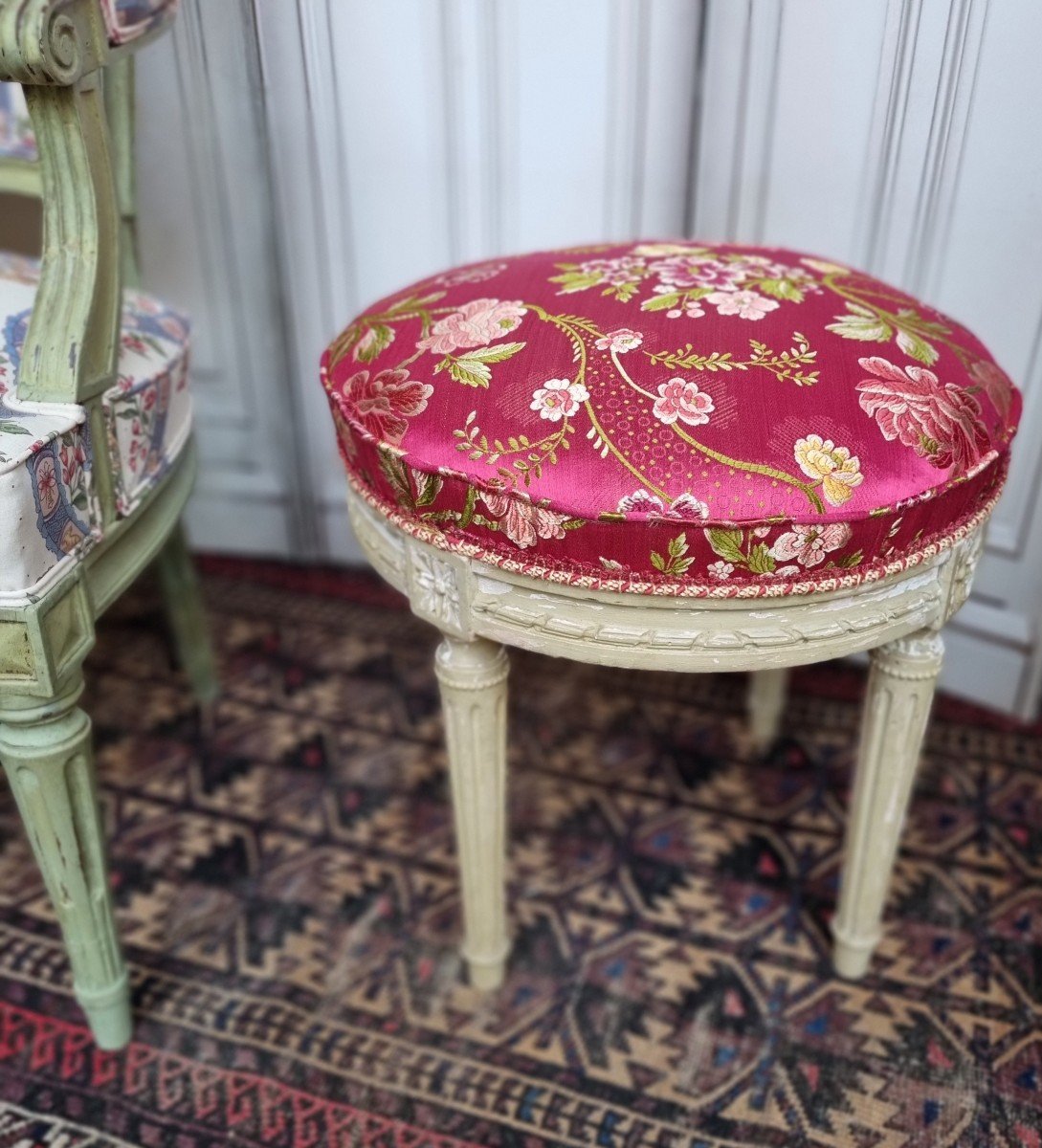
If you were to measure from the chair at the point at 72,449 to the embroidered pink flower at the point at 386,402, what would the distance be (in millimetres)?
180

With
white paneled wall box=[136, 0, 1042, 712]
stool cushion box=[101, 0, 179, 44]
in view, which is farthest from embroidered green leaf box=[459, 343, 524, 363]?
white paneled wall box=[136, 0, 1042, 712]

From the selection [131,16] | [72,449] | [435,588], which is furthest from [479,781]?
[131,16]

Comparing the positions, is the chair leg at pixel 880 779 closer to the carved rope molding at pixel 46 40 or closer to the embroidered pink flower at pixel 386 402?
the embroidered pink flower at pixel 386 402

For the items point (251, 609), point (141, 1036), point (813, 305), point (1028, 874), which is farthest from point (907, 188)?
point (141, 1036)

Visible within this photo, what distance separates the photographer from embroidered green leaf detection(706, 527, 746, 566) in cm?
69

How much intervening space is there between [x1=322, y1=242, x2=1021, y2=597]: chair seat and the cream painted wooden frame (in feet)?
0.10

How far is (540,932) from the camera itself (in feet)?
3.54

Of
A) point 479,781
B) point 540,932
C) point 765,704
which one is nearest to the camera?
point 479,781

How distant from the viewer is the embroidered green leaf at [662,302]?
802 mm

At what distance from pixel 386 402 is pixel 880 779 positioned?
1.59 feet

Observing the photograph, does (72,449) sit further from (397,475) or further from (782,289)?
(782,289)

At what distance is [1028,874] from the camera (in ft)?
3.72

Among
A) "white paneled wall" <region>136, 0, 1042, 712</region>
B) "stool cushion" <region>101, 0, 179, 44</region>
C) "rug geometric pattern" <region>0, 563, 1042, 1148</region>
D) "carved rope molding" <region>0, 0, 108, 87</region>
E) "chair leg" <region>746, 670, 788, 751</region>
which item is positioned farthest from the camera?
"chair leg" <region>746, 670, 788, 751</region>

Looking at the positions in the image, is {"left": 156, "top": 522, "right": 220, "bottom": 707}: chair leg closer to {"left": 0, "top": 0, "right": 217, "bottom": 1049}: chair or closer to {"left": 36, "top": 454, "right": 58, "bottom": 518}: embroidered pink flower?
{"left": 0, "top": 0, "right": 217, "bottom": 1049}: chair
